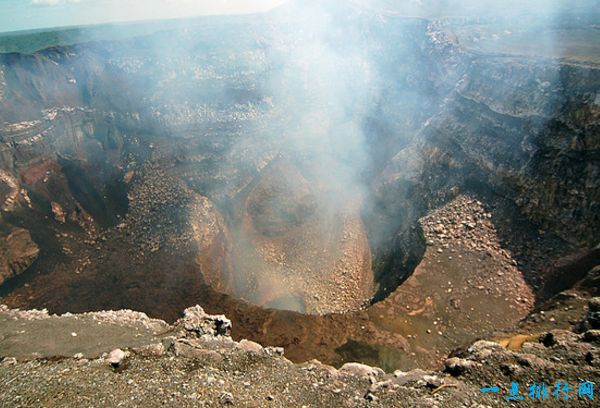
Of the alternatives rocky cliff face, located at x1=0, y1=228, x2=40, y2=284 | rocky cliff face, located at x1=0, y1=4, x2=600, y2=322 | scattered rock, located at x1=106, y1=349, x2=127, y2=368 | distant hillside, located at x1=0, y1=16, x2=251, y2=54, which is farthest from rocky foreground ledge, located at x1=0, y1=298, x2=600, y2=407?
distant hillside, located at x1=0, y1=16, x2=251, y2=54

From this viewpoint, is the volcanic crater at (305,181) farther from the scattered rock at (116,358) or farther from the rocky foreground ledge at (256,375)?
the scattered rock at (116,358)

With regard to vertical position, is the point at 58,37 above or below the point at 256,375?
above

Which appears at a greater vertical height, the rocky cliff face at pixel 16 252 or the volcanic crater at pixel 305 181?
the volcanic crater at pixel 305 181

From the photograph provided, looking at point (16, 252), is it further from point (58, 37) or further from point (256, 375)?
point (58, 37)

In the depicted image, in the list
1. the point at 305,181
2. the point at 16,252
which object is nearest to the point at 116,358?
the point at 16,252

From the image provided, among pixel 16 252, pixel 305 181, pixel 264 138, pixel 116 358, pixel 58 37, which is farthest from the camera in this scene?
pixel 58 37

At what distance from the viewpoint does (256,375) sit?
9.47m

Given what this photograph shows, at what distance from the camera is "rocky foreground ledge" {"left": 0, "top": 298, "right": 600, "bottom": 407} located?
8.09 m

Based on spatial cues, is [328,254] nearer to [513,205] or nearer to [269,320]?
[269,320]

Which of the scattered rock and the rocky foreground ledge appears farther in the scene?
the scattered rock

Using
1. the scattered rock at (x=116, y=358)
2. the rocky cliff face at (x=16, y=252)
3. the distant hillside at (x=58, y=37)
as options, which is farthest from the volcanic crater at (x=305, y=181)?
the distant hillside at (x=58, y=37)

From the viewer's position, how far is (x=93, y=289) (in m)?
20.2

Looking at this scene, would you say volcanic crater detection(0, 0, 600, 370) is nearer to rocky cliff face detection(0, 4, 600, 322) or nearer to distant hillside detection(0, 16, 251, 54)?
rocky cliff face detection(0, 4, 600, 322)

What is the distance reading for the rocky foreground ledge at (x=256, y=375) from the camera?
809 centimetres
